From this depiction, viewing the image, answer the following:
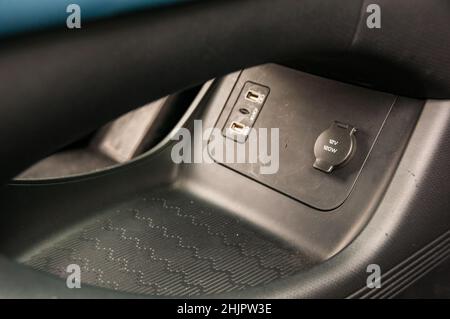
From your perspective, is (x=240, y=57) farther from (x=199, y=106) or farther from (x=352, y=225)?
(x=199, y=106)

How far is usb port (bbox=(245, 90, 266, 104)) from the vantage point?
1.00 m

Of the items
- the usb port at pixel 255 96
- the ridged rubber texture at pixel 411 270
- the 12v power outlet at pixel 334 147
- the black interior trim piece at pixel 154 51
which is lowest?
the ridged rubber texture at pixel 411 270

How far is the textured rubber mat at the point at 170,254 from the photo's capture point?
0.79 meters

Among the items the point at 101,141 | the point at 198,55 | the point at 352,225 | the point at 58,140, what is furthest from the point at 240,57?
the point at 101,141

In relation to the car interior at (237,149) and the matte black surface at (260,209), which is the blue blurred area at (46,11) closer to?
the car interior at (237,149)

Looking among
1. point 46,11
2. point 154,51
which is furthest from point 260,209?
point 46,11

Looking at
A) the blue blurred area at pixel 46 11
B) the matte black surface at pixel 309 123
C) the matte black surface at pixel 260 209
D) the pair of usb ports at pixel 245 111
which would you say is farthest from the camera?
the pair of usb ports at pixel 245 111

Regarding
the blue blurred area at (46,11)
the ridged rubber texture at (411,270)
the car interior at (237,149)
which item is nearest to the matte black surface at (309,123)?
the car interior at (237,149)

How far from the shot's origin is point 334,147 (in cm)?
88

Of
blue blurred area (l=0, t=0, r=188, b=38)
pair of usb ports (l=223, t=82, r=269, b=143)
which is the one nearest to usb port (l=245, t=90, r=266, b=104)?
pair of usb ports (l=223, t=82, r=269, b=143)

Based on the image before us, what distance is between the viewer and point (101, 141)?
147 cm

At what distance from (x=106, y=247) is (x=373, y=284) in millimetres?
395

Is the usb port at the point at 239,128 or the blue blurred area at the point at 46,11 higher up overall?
the blue blurred area at the point at 46,11

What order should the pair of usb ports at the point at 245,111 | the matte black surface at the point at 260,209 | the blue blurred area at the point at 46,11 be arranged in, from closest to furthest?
the blue blurred area at the point at 46,11 → the matte black surface at the point at 260,209 → the pair of usb ports at the point at 245,111
